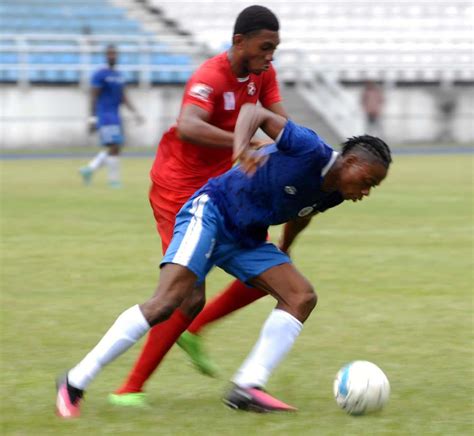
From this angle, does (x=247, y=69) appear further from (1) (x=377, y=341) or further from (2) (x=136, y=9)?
(2) (x=136, y=9)

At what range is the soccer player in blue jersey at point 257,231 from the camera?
5.27m

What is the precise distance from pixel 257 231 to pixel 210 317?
0.97 meters

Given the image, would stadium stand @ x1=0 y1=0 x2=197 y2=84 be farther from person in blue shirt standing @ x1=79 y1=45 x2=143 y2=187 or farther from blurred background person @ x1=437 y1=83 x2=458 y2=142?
person in blue shirt standing @ x1=79 y1=45 x2=143 y2=187

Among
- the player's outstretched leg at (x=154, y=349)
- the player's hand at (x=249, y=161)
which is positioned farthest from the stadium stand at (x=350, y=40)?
the player's hand at (x=249, y=161)

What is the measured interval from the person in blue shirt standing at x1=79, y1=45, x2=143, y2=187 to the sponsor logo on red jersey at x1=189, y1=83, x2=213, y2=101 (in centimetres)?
1279

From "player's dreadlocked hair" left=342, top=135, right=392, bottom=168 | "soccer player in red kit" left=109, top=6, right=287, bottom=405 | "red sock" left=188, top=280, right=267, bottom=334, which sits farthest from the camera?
"red sock" left=188, top=280, right=267, bottom=334

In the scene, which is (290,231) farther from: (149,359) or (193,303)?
(149,359)

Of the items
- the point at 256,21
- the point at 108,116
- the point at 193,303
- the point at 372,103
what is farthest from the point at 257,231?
the point at 372,103

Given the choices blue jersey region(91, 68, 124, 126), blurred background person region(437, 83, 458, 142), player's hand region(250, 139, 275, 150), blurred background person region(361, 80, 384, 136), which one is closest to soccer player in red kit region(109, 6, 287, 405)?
player's hand region(250, 139, 275, 150)

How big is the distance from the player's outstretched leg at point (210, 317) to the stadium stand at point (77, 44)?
73.7ft

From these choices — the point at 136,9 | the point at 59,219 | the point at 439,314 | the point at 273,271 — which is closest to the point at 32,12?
the point at 136,9

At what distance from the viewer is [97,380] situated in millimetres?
6262

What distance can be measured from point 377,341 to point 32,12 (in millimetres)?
27186

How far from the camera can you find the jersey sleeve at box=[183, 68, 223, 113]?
597 centimetres
